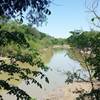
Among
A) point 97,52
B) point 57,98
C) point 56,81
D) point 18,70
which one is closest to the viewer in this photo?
point 18,70

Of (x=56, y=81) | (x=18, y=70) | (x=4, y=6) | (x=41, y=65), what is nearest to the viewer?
(x=4, y=6)

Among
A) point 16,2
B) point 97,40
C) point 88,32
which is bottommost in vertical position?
point 16,2

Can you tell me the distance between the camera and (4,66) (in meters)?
6.81

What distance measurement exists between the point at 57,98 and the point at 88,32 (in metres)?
12.8

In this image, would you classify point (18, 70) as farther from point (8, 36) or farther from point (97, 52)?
point (97, 52)

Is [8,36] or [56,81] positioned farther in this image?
[56,81]

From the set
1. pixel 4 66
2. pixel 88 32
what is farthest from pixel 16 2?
pixel 88 32

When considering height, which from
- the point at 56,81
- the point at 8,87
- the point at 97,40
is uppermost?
the point at 56,81

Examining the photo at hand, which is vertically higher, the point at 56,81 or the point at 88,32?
the point at 56,81

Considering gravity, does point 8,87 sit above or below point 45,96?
below

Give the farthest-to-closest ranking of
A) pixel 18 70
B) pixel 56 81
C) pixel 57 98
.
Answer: pixel 56 81
pixel 57 98
pixel 18 70

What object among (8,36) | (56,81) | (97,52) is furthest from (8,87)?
(56,81)

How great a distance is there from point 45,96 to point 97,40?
1759 cm

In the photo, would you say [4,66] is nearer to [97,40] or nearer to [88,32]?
[97,40]
